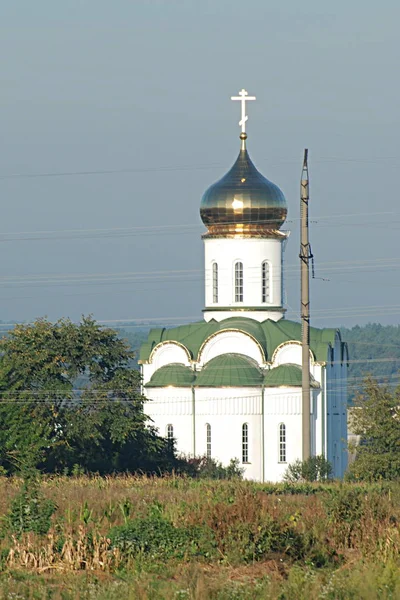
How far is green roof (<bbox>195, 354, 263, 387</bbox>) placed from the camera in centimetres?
4391

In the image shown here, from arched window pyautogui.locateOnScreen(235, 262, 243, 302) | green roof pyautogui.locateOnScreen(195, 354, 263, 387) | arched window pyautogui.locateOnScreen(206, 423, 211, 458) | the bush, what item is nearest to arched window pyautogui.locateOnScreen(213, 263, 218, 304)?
arched window pyautogui.locateOnScreen(235, 262, 243, 302)

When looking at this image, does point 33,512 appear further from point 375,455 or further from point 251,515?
point 375,455

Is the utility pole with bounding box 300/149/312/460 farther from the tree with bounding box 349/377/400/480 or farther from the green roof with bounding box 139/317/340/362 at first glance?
the green roof with bounding box 139/317/340/362

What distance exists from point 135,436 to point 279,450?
8.86 m

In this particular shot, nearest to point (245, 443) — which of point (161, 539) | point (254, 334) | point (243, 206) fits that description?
point (254, 334)

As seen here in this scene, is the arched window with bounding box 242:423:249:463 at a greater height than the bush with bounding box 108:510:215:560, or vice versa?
the arched window with bounding box 242:423:249:463

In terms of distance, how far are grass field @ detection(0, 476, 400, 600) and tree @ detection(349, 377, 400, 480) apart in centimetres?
2153

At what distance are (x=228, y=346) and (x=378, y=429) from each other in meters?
6.75

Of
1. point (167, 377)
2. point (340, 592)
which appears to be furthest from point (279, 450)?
point (340, 592)

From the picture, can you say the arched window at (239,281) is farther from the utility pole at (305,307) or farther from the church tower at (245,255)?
the utility pole at (305,307)

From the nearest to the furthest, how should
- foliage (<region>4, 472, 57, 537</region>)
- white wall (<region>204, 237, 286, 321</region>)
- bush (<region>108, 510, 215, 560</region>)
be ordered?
bush (<region>108, 510, 215, 560</region>)
foliage (<region>4, 472, 57, 537</region>)
white wall (<region>204, 237, 286, 321</region>)

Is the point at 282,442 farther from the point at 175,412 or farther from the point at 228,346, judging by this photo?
the point at 228,346

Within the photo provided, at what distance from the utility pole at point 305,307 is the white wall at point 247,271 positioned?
11.9 meters

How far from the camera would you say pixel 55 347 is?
3669 cm
